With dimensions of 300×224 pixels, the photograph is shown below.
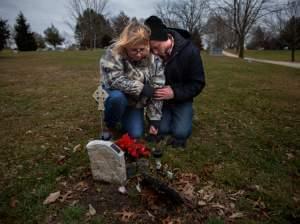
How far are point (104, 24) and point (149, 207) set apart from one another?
41.7 metres

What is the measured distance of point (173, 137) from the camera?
9.78ft

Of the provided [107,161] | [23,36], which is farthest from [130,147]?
[23,36]

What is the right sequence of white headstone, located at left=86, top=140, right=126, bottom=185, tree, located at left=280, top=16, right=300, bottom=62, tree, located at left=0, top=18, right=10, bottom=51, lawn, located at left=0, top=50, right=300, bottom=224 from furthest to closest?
tree, located at left=280, top=16, right=300, bottom=62
tree, located at left=0, top=18, right=10, bottom=51
white headstone, located at left=86, top=140, right=126, bottom=185
lawn, located at left=0, top=50, right=300, bottom=224

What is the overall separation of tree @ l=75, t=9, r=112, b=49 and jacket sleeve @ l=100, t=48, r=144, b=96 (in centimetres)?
3669

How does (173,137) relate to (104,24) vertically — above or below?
below

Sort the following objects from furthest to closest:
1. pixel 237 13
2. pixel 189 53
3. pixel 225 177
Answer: pixel 237 13
pixel 189 53
pixel 225 177

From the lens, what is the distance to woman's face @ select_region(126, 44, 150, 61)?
2.27 meters

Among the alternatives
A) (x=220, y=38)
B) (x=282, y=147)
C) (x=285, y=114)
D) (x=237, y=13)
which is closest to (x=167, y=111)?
(x=282, y=147)

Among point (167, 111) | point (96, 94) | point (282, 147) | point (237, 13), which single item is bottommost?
point (282, 147)

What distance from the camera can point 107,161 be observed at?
2012 millimetres

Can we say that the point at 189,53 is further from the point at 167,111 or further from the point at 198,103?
the point at 198,103

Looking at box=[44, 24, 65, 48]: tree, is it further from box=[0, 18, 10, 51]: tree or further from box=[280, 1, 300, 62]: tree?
box=[280, 1, 300, 62]: tree

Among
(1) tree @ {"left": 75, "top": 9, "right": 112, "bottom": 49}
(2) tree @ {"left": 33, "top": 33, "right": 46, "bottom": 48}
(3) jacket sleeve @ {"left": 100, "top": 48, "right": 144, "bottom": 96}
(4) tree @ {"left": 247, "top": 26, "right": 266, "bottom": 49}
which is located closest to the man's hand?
(3) jacket sleeve @ {"left": 100, "top": 48, "right": 144, "bottom": 96}

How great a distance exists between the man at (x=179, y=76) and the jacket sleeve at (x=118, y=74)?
9.7 inches
